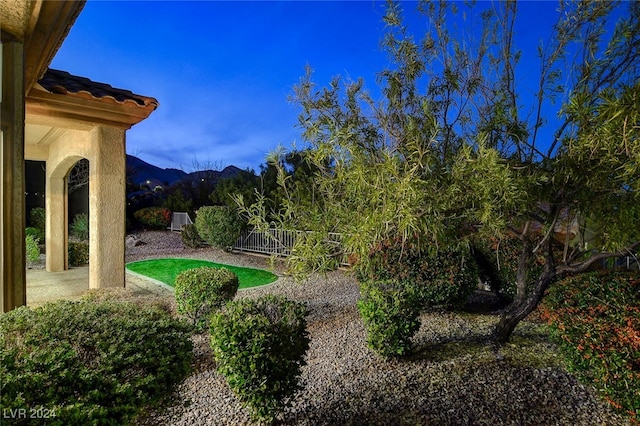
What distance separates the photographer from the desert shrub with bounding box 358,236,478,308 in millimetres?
5555

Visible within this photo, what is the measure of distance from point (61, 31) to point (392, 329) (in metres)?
4.30

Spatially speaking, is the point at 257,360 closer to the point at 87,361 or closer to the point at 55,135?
the point at 87,361

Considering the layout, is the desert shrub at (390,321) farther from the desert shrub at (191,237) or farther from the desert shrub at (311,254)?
the desert shrub at (191,237)

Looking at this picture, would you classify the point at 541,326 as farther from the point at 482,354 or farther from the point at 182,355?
the point at 182,355

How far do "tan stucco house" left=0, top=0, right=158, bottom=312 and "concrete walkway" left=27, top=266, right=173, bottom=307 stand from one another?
54 cm

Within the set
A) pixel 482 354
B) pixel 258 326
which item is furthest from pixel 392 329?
pixel 258 326

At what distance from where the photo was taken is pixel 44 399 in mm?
1764

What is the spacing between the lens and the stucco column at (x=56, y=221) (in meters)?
8.91

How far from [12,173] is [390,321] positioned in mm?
4023

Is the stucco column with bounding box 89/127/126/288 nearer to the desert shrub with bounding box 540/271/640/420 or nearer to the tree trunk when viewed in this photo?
the tree trunk

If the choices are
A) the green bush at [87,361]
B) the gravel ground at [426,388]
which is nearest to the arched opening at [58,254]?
the gravel ground at [426,388]

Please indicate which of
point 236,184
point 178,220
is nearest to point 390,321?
point 236,184

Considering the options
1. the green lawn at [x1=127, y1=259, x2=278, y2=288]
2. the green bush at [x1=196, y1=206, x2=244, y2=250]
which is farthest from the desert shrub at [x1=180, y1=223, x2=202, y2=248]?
the green lawn at [x1=127, y1=259, x2=278, y2=288]

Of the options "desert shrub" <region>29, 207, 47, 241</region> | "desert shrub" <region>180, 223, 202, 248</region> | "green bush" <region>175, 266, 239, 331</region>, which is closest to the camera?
"green bush" <region>175, 266, 239, 331</region>
